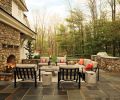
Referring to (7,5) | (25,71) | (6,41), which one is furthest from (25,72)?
(7,5)

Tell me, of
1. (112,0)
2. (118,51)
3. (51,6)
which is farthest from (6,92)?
(51,6)

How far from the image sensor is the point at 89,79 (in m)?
8.18

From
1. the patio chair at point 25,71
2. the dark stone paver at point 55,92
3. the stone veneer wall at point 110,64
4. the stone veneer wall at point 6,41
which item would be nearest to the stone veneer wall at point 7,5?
the stone veneer wall at point 6,41

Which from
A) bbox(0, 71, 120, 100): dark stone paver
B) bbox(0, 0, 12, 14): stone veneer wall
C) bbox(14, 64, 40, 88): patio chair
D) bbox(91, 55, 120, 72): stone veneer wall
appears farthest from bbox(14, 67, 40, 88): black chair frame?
bbox(91, 55, 120, 72): stone veneer wall

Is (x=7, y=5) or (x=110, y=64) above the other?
(x=7, y=5)

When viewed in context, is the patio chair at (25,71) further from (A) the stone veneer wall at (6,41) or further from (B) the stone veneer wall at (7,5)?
(B) the stone veneer wall at (7,5)

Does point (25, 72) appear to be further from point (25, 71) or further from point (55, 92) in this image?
point (55, 92)

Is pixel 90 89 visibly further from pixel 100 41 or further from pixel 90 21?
pixel 90 21

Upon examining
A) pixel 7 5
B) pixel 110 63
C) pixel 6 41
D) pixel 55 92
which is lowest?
pixel 55 92

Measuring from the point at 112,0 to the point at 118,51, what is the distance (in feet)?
14.4

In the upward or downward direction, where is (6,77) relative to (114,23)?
downward

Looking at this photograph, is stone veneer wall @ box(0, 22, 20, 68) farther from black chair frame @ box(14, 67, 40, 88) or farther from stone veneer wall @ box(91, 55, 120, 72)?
stone veneer wall @ box(91, 55, 120, 72)

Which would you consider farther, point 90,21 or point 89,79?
point 90,21

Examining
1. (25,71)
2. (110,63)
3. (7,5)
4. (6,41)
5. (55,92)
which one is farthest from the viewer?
(110,63)
